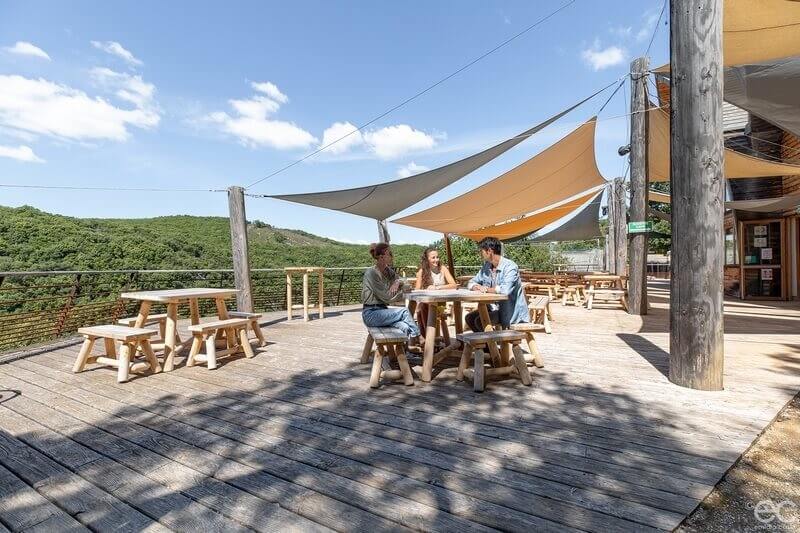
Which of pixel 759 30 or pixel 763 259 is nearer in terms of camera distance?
pixel 759 30

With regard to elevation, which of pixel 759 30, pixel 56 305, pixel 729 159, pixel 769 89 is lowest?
pixel 56 305

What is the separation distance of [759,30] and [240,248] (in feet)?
20.8

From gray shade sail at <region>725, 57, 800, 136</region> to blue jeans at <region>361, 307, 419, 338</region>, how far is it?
4.28 m

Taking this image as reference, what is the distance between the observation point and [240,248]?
5.35 m

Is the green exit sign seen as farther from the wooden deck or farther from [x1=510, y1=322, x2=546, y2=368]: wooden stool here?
[x1=510, y1=322, x2=546, y2=368]: wooden stool

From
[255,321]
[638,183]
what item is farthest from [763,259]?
[255,321]

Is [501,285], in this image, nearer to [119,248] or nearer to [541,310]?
[541,310]

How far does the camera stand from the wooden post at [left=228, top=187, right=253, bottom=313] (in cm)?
531

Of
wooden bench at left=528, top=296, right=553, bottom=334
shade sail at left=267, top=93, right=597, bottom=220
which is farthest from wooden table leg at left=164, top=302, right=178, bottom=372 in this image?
wooden bench at left=528, top=296, right=553, bottom=334

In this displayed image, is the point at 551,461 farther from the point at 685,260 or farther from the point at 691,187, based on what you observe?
the point at 691,187

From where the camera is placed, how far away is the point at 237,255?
5344 mm

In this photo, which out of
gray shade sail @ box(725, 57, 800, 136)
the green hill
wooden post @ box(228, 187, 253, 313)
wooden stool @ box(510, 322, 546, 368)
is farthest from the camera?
the green hill

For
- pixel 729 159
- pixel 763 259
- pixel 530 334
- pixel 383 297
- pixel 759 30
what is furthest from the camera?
pixel 763 259

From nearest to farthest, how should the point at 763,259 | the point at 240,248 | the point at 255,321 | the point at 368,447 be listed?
the point at 368,447, the point at 255,321, the point at 240,248, the point at 763,259
